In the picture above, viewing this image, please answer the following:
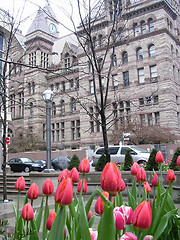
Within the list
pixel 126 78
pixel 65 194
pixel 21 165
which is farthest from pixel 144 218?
pixel 126 78

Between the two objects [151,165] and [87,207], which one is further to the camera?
→ [151,165]

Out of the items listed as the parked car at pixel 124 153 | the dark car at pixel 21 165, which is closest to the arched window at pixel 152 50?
the parked car at pixel 124 153

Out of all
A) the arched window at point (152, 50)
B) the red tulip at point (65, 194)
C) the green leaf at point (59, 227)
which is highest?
the arched window at point (152, 50)

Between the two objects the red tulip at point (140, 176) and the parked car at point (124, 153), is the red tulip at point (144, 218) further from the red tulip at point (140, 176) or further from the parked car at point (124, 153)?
the parked car at point (124, 153)

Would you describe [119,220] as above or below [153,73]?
below

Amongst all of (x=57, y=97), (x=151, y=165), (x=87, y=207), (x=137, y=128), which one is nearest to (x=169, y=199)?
(x=87, y=207)

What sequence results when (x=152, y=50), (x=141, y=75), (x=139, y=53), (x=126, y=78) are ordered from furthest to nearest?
(x=126, y=78) → (x=139, y=53) → (x=141, y=75) → (x=152, y=50)

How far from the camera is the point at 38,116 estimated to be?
151 feet

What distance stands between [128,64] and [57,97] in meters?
15.8

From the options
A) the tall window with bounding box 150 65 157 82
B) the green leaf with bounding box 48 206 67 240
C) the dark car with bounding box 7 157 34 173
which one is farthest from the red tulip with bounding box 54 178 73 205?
the tall window with bounding box 150 65 157 82

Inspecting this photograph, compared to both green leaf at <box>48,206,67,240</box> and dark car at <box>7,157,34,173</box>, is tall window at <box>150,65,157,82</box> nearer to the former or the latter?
dark car at <box>7,157,34,173</box>

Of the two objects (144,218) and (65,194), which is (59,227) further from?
(144,218)

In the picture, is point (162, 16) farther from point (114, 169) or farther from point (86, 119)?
point (114, 169)

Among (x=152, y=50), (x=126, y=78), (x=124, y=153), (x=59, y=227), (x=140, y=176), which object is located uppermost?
(x=152, y=50)
